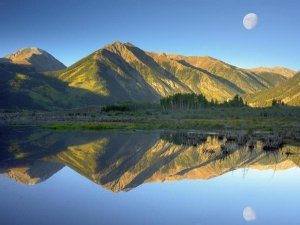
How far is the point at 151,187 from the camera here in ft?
87.3

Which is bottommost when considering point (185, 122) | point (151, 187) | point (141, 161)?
point (185, 122)

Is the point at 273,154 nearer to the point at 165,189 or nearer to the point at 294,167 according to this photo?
the point at 294,167

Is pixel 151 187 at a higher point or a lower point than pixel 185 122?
higher

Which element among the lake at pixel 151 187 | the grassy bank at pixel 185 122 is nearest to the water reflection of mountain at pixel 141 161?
the lake at pixel 151 187

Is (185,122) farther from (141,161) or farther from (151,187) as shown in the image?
(151,187)

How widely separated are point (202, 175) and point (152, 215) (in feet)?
41.6

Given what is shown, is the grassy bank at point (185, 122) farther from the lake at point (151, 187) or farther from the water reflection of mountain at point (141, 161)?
the lake at point (151, 187)

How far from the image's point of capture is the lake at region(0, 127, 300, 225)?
18844 mm

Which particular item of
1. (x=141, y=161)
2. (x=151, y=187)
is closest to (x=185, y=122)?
(x=141, y=161)

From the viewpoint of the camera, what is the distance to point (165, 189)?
85.0 ft

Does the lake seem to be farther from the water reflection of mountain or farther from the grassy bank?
the grassy bank

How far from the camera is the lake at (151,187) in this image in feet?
61.8

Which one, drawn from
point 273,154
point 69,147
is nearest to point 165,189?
point 273,154

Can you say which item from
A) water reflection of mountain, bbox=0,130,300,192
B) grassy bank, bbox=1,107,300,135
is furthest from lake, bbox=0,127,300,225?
grassy bank, bbox=1,107,300,135
